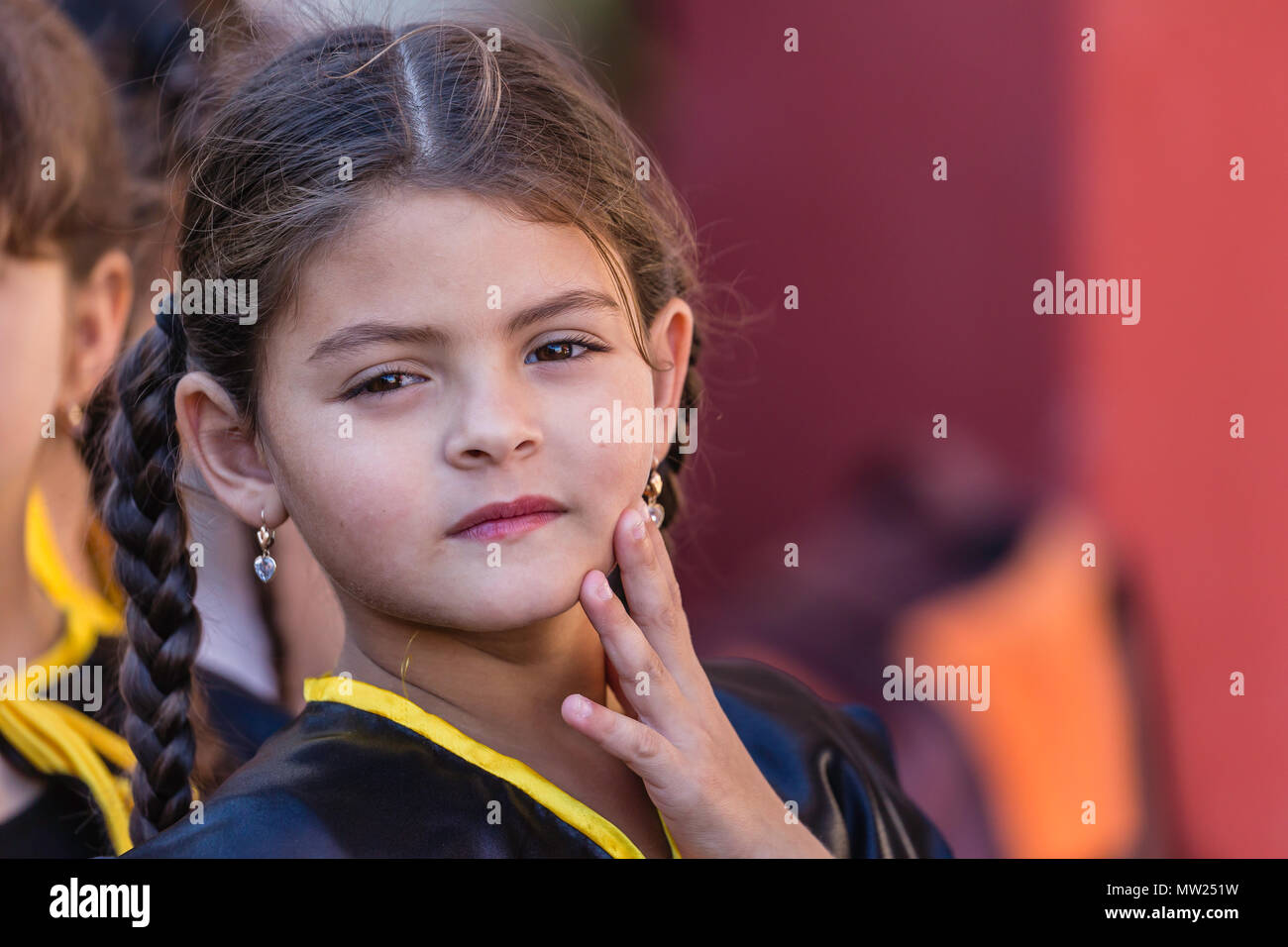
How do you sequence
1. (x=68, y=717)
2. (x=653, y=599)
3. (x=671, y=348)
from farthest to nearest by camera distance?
(x=68, y=717) < (x=671, y=348) < (x=653, y=599)

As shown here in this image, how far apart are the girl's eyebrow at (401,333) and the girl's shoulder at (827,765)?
1.92ft

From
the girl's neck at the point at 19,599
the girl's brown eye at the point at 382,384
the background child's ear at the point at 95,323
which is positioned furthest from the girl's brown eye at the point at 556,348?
the girl's neck at the point at 19,599

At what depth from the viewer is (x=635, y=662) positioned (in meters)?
1.14

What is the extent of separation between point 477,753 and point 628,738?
17 centimetres

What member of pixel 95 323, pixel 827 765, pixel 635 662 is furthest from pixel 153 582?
pixel 827 765

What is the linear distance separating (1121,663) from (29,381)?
1660 millimetres

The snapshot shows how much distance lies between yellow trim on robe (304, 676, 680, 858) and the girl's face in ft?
0.32

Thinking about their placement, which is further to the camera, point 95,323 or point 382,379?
point 95,323

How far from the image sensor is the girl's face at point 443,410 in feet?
3.59

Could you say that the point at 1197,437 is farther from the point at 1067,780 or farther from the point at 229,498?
the point at 229,498

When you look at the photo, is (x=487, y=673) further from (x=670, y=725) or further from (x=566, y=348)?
(x=566, y=348)

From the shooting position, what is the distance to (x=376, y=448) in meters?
1.10

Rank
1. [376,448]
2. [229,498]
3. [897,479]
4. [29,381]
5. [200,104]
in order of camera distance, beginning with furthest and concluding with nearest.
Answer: [897,479], [29,381], [200,104], [229,498], [376,448]
